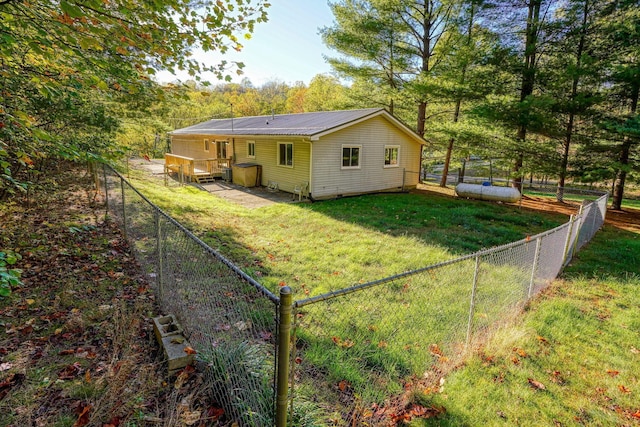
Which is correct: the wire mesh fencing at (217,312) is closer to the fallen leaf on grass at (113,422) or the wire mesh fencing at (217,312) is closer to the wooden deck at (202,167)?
the fallen leaf on grass at (113,422)

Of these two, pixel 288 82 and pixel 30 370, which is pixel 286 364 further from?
pixel 288 82

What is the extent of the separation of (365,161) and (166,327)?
493 inches

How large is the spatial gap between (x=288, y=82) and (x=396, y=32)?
67.0 meters

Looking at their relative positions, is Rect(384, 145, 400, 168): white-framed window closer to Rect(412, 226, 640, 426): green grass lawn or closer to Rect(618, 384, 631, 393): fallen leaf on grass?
Rect(412, 226, 640, 426): green grass lawn

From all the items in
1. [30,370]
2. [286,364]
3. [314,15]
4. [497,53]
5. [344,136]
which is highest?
[314,15]

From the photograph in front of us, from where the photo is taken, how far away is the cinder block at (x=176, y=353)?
112 inches

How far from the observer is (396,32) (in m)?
17.6

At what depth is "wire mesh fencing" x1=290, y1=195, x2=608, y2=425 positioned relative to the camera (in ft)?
8.98

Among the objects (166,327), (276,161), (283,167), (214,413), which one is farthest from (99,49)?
(276,161)

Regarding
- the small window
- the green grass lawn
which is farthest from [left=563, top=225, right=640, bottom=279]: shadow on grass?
the small window

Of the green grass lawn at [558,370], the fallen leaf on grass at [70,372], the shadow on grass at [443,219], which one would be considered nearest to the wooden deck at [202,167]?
the shadow on grass at [443,219]

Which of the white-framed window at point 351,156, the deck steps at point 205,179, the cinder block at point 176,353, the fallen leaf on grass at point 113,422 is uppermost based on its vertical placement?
the white-framed window at point 351,156

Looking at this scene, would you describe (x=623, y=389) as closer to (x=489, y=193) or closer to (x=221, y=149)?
(x=489, y=193)

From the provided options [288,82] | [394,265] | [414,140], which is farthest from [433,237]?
[288,82]
